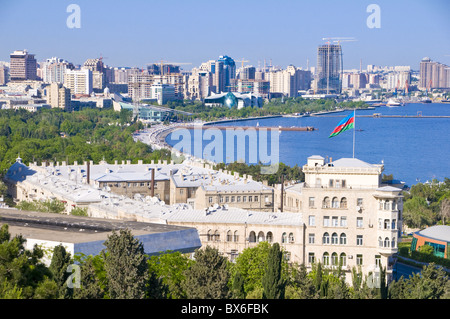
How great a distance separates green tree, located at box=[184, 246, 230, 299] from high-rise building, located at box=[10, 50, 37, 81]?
5125 inches

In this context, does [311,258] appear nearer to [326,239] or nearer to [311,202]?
[326,239]

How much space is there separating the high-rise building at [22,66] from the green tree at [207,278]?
130m

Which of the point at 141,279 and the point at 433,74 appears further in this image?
the point at 433,74

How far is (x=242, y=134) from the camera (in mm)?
76188

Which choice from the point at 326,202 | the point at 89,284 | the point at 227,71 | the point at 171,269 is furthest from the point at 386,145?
the point at 227,71

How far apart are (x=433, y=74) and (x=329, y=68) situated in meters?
26.3

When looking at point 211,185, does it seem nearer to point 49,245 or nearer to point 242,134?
point 49,245

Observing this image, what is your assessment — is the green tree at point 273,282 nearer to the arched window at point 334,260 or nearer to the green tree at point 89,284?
the green tree at point 89,284

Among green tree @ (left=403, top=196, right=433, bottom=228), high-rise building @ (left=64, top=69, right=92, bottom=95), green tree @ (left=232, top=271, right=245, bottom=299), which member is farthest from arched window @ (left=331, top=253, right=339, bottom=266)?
high-rise building @ (left=64, top=69, right=92, bottom=95)

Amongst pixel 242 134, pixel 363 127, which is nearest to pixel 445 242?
pixel 242 134

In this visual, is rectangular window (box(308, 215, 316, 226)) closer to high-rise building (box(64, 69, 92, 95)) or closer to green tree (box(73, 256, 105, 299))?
green tree (box(73, 256, 105, 299))

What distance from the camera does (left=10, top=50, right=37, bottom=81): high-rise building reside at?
13901 centimetres

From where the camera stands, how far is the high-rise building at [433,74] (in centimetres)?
18712

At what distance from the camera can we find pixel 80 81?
129 metres
